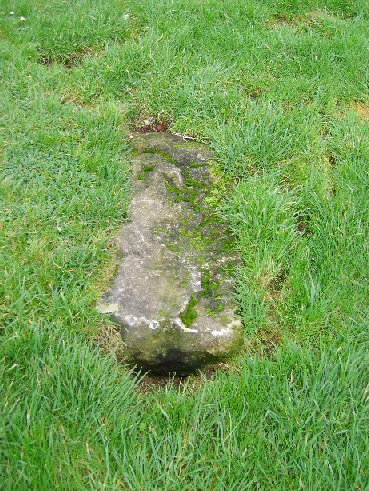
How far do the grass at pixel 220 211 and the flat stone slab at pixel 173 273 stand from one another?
0.37ft

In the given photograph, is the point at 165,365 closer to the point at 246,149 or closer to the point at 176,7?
the point at 246,149

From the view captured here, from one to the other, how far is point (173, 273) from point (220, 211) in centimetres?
64

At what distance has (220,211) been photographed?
11.7ft

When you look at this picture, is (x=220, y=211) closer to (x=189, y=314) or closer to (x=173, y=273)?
(x=173, y=273)

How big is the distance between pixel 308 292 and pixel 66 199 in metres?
1.66

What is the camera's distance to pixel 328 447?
7.59 ft

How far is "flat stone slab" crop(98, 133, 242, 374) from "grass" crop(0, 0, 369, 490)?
0.11m

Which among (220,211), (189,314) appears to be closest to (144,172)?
(220,211)

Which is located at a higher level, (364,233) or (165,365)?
(364,233)

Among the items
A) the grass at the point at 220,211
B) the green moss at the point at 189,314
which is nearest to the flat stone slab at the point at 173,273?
the green moss at the point at 189,314

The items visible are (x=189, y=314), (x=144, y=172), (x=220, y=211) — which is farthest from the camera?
(x=144, y=172)

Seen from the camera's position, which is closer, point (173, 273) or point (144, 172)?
point (173, 273)

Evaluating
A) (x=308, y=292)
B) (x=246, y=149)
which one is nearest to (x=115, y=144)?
(x=246, y=149)

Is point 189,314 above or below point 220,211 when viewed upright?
below
